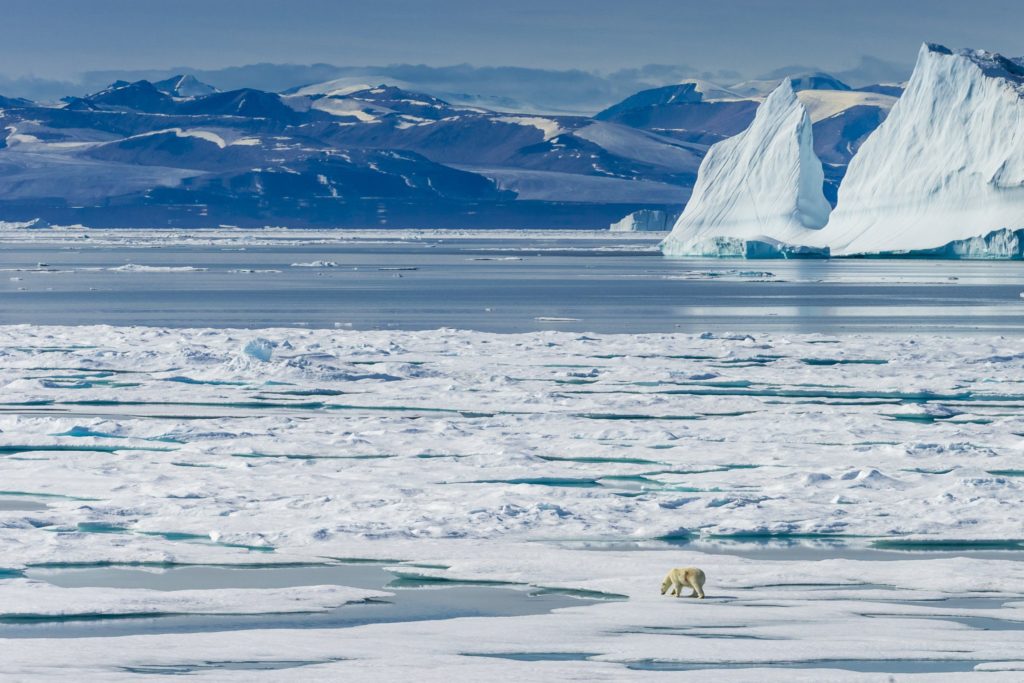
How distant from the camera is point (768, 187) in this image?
64.8 m

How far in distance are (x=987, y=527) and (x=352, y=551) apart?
3.89 meters

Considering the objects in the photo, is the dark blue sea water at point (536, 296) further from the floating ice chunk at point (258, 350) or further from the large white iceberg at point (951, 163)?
the floating ice chunk at point (258, 350)

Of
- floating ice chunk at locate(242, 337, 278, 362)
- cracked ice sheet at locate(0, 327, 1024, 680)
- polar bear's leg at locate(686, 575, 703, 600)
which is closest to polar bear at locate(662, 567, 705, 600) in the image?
polar bear's leg at locate(686, 575, 703, 600)

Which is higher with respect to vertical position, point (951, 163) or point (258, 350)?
point (951, 163)

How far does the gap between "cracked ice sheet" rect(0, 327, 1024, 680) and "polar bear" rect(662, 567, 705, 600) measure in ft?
0.33

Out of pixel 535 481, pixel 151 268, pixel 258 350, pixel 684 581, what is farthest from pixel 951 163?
pixel 684 581

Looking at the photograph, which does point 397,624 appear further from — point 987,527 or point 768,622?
point 987,527

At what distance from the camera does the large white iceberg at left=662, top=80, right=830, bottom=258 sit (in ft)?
209

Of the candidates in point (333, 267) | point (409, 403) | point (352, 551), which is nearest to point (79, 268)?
point (333, 267)

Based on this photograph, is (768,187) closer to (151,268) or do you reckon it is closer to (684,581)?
(151,268)

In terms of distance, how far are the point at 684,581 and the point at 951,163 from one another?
164 feet

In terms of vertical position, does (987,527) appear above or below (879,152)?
below

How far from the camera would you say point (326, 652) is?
723cm

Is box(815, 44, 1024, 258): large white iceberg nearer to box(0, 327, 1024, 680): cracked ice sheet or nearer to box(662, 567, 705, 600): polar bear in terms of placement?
box(0, 327, 1024, 680): cracked ice sheet
